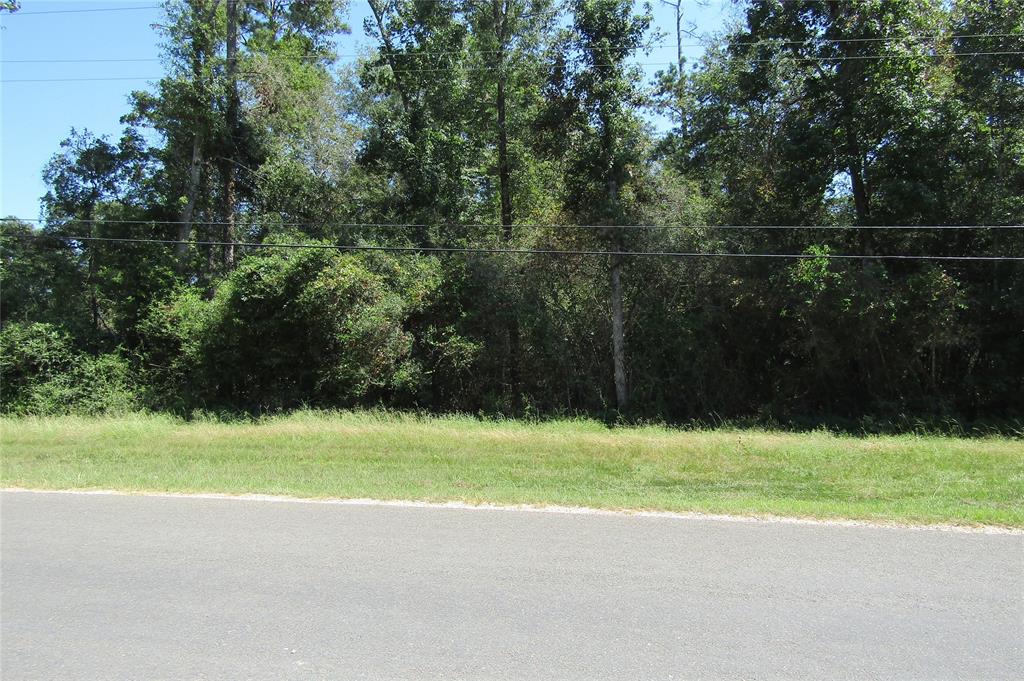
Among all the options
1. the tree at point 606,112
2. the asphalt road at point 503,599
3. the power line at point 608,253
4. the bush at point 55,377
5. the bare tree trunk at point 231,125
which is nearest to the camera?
the asphalt road at point 503,599

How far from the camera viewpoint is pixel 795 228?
59.7 ft

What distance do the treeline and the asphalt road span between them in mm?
12689

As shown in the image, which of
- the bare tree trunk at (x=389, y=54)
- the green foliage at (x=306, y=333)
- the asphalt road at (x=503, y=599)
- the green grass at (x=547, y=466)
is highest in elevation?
the bare tree trunk at (x=389, y=54)

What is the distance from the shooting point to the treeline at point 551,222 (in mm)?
16984

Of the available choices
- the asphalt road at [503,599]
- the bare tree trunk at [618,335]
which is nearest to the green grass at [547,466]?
the asphalt road at [503,599]

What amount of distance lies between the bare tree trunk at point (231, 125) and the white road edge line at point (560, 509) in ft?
55.2

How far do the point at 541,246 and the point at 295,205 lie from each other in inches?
368

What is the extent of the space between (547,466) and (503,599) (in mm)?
5898

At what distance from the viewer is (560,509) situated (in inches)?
293

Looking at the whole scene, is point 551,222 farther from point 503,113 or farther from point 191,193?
point 191,193

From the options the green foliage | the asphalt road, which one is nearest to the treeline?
the green foliage

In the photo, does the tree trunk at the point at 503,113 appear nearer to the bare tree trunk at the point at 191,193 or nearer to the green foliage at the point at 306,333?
the green foliage at the point at 306,333

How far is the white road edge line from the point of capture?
652 centimetres

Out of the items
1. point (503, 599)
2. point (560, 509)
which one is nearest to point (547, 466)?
point (560, 509)
